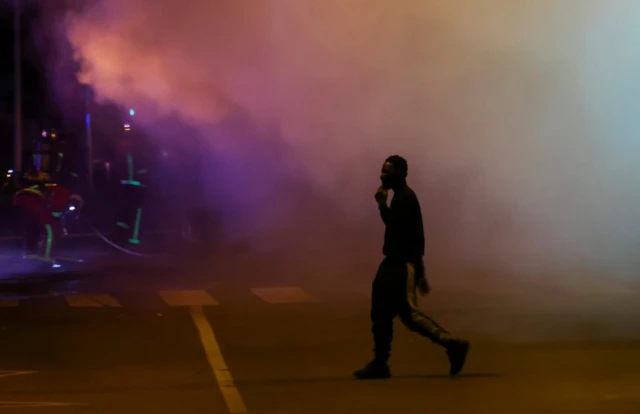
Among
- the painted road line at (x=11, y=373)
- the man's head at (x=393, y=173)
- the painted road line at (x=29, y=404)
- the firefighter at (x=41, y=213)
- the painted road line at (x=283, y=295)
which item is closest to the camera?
the painted road line at (x=29, y=404)

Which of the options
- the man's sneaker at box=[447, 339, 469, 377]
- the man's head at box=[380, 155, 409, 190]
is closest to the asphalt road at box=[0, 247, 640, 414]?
the man's sneaker at box=[447, 339, 469, 377]

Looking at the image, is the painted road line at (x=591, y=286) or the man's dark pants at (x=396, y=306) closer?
the man's dark pants at (x=396, y=306)

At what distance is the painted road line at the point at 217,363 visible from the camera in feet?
17.0

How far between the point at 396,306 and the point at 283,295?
3.86 meters

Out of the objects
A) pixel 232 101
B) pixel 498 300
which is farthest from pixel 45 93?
pixel 498 300

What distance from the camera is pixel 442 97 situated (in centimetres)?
1196

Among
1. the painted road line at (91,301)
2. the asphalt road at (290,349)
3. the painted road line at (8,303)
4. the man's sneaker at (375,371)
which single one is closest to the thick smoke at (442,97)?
the asphalt road at (290,349)

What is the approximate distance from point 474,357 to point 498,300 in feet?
8.94

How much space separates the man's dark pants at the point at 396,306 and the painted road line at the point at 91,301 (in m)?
3.86

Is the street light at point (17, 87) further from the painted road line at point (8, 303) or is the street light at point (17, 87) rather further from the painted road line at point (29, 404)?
the painted road line at point (29, 404)

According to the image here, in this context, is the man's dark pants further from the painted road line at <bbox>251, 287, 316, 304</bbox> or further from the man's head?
the painted road line at <bbox>251, 287, 316, 304</bbox>

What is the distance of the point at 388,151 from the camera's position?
40.4ft

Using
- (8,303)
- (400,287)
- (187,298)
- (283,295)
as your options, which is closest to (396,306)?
(400,287)

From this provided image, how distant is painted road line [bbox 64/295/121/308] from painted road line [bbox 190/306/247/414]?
911 mm
